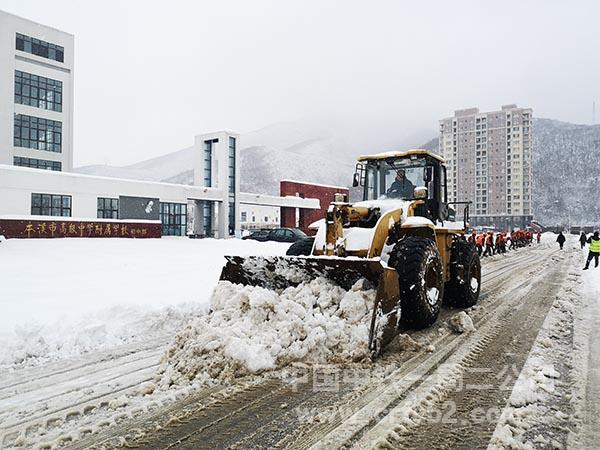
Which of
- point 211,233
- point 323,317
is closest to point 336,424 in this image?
point 323,317

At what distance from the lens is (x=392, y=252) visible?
5.71m

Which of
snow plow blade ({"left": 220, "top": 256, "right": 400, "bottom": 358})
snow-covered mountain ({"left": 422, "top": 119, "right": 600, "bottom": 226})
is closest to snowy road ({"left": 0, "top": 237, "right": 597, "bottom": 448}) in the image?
snow plow blade ({"left": 220, "top": 256, "right": 400, "bottom": 358})

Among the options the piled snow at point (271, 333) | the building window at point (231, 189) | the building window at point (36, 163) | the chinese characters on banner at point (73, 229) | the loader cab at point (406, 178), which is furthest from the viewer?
the building window at point (231, 189)

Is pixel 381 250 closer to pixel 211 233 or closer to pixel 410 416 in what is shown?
pixel 410 416

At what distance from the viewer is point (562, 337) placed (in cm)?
582

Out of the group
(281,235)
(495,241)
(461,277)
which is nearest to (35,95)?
(281,235)

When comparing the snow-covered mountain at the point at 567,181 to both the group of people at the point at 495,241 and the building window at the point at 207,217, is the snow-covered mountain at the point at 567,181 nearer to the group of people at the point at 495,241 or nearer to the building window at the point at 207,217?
the group of people at the point at 495,241

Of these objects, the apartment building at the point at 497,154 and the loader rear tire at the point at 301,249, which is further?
the apartment building at the point at 497,154

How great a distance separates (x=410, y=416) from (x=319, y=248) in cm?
306

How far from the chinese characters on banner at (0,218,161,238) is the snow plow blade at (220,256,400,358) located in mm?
18613

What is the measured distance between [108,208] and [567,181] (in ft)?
577

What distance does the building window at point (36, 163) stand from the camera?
36344 mm

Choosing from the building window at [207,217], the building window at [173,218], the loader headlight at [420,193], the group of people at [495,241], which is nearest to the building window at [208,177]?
the building window at [207,217]

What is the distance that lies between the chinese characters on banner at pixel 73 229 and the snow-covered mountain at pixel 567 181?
104 meters
